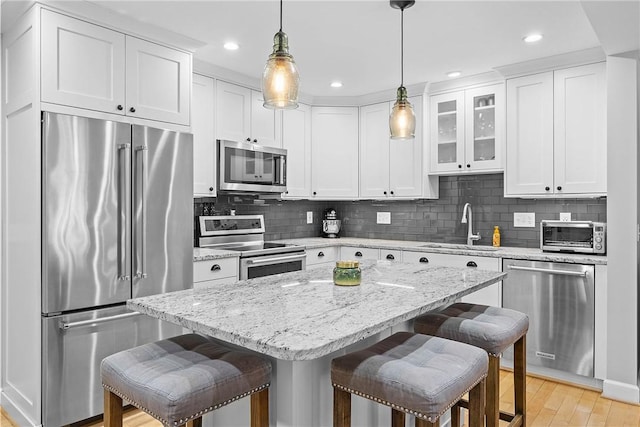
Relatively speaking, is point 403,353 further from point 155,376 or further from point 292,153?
point 292,153

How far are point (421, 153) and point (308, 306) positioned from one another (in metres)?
2.98

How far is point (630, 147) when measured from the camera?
2.85 metres

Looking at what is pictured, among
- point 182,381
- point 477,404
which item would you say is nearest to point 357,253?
point 477,404

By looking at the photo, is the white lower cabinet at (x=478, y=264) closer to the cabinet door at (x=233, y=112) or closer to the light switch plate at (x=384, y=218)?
the light switch plate at (x=384, y=218)

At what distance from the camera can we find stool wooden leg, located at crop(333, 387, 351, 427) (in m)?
1.53

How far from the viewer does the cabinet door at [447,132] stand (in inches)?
160

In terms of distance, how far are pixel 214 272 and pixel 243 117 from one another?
1.47 metres

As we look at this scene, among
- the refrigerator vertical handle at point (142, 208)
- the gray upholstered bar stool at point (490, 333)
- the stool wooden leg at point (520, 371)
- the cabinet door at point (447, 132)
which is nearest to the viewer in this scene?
the gray upholstered bar stool at point (490, 333)

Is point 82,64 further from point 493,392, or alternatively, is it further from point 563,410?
point 563,410

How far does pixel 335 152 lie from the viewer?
475 cm

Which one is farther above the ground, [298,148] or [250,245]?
[298,148]

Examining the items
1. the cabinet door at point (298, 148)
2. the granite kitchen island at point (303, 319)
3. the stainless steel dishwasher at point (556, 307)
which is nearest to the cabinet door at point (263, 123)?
the cabinet door at point (298, 148)

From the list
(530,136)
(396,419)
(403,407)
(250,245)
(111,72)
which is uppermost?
(111,72)

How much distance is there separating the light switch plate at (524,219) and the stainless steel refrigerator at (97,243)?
2.86 metres
